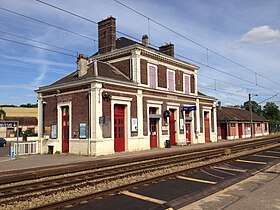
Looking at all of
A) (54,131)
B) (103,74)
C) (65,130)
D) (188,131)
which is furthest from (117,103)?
(188,131)

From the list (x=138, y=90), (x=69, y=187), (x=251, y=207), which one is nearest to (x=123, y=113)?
(x=138, y=90)

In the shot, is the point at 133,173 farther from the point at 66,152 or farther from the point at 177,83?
the point at 177,83

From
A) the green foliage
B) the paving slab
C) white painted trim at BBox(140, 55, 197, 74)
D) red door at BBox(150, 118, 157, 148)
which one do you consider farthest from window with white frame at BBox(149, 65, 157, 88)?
the green foliage

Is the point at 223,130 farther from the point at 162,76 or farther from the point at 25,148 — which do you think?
the point at 25,148

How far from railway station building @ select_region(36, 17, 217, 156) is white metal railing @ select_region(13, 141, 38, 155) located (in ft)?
2.14

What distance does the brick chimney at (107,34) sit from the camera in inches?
949

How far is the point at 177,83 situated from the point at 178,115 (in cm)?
316

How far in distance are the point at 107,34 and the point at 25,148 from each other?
38.9 ft

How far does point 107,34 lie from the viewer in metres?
24.7

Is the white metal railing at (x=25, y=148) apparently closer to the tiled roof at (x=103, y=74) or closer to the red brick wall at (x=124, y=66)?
the tiled roof at (x=103, y=74)

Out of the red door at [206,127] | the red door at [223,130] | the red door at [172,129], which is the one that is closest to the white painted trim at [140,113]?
the red door at [172,129]

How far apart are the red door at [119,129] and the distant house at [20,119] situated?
120ft

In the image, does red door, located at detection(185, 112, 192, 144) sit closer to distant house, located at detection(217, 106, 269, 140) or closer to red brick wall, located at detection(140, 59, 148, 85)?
red brick wall, located at detection(140, 59, 148, 85)

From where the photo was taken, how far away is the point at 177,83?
1064 inches
